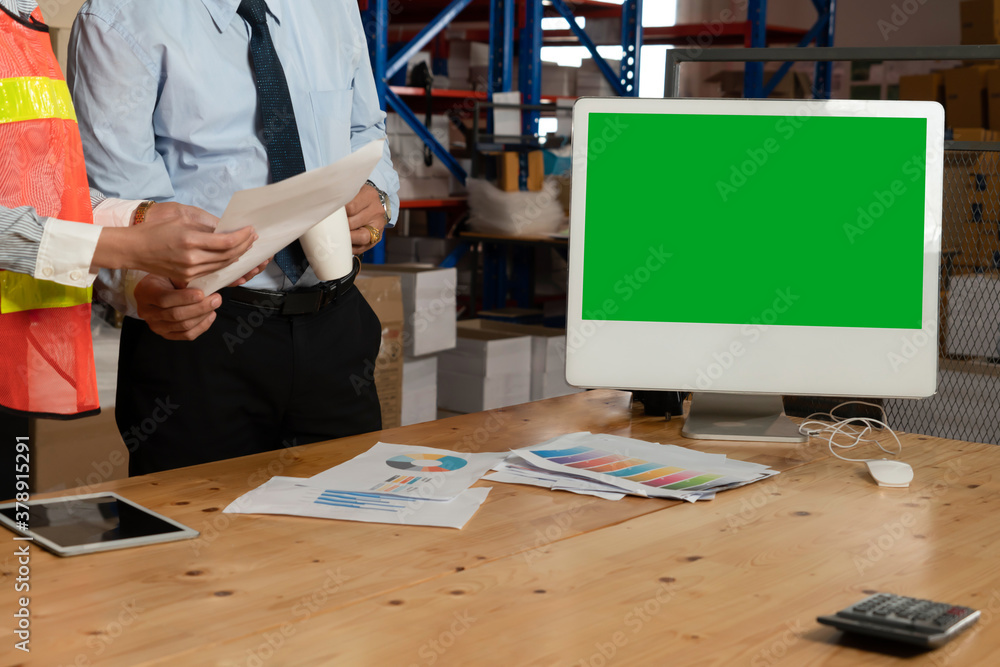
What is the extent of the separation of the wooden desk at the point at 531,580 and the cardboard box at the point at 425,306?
214cm

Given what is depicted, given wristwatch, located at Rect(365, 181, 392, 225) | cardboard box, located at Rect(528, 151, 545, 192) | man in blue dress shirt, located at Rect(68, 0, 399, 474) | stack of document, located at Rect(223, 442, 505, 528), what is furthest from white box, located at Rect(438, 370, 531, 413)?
stack of document, located at Rect(223, 442, 505, 528)

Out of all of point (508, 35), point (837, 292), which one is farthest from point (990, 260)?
point (508, 35)

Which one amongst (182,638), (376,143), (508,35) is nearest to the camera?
(182,638)

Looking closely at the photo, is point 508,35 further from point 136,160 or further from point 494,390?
point 136,160

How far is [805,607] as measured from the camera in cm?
82

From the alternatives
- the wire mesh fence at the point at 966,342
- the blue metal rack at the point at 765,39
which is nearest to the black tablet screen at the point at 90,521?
the wire mesh fence at the point at 966,342

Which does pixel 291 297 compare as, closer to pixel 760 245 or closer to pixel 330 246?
pixel 330 246

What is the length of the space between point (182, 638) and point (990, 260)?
6.36 feet

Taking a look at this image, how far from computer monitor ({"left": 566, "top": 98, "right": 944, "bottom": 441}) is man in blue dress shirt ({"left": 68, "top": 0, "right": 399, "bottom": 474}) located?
0.40 meters

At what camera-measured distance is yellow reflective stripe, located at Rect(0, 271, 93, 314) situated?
1081 millimetres

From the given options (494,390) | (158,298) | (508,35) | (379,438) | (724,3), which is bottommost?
(494,390)

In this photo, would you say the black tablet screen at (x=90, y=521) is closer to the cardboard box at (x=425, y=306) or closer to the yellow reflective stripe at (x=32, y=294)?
the yellow reflective stripe at (x=32, y=294)

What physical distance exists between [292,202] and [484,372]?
2.66 metres

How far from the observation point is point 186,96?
138cm
